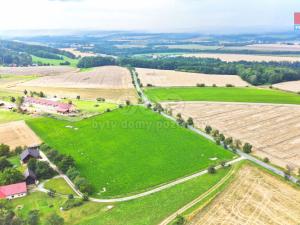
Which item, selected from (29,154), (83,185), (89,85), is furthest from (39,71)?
(83,185)

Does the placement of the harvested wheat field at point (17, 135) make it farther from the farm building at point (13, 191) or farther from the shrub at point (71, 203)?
the shrub at point (71, 203)

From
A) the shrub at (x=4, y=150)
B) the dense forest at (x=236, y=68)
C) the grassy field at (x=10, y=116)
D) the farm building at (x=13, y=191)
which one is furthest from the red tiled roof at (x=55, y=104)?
the dense forest at (x=236, y=68)

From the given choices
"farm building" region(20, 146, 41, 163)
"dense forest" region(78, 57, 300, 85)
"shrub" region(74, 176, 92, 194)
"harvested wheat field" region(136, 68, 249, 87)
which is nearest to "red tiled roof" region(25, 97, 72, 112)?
"farm building" region(20, 146, 41, 163)

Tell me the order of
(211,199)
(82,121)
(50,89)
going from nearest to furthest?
(211,199), (82,121), (50,89)

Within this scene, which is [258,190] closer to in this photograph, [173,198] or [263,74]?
[173,198]

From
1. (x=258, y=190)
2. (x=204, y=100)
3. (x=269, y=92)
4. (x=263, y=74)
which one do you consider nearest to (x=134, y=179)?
(x=258, y=190)

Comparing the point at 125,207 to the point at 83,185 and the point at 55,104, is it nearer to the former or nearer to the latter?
the point at 83,185
